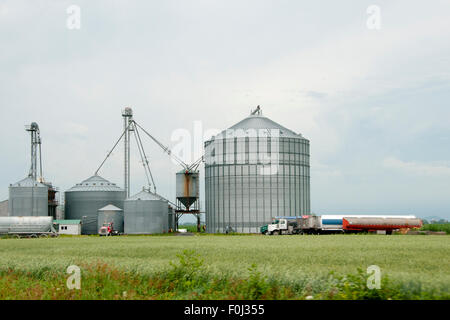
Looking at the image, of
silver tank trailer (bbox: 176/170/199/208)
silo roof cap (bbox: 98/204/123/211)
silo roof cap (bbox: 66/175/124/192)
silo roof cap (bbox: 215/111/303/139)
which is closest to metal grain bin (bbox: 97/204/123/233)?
silo roof cap (bbox: 98/204/123/211)

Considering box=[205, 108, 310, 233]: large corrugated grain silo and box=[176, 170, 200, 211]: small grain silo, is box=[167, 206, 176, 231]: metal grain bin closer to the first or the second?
box=[176, 170, 200, 211]: small grain silo

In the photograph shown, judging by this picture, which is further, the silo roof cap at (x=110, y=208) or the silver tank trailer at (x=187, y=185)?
the silver tank trailer at (x=187, y=185)

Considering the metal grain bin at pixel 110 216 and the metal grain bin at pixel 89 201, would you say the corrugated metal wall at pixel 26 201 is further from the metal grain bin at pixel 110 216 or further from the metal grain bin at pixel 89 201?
the metal grain bin at pixel 110 216

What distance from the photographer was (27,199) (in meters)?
100

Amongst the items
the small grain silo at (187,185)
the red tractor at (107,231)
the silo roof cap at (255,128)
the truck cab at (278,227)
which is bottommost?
the red tractor at (107,231)

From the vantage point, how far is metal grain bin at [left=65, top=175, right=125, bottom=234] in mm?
107375

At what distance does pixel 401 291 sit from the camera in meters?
12.8

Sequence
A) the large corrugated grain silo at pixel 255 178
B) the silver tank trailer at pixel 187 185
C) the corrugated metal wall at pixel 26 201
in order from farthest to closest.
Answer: the silver tank trailer at pixel 187 185
the corrugated metal wall at pixel 26 201
the large corrugated grain silo at pixel 255 178

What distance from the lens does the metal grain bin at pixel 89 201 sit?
107375mm

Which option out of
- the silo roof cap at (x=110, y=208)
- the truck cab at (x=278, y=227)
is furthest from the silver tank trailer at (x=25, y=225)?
the truck cab at (x=278, y=227)

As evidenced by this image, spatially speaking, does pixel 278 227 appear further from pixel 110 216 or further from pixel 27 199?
pixel 27 199

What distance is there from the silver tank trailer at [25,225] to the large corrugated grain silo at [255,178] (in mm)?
30907
